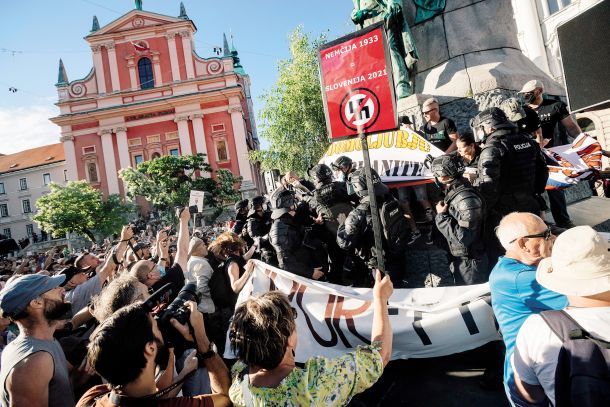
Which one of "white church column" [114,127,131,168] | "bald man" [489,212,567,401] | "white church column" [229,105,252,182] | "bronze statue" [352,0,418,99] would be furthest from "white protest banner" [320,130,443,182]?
"white church column" [114,127,131,168]

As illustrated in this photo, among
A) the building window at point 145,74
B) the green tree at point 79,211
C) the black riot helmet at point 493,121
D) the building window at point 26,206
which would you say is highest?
the building window at point 145,74

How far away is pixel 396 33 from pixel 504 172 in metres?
3.19

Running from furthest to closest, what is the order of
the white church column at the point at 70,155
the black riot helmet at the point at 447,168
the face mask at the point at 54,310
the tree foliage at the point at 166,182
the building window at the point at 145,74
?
the building window at the point at 145,74
the white church column at the point at 70,155
the tree foliage at the point at 166,182
the black riot helmet at the point at 447,168
the face mask at the point at 54,310

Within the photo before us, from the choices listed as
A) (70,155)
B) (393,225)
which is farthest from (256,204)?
(70,155)

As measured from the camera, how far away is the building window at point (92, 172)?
41.4 metres

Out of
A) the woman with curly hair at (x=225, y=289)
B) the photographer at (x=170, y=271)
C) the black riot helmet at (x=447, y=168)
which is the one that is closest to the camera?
the black riot helmet at (x=447, y=168)

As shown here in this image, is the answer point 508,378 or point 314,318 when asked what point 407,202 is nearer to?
point 314,318

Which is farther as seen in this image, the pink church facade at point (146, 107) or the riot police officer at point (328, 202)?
the pink church facade at point (146, 107)

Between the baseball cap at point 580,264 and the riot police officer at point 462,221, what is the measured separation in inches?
57.6

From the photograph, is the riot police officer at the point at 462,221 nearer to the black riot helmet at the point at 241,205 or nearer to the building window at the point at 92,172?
the black riot helmet at the point at 241,205

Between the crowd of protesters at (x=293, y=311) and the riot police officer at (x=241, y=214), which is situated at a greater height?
the riot police officer at (x=241, y=214)

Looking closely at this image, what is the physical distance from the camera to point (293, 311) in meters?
1.72

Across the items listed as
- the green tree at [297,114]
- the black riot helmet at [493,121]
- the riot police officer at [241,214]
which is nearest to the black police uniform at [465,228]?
the black riot helmet at [493,121]

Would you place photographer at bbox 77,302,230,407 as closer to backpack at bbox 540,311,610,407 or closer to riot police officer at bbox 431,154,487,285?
backpack at bbox 540,311,610,407
